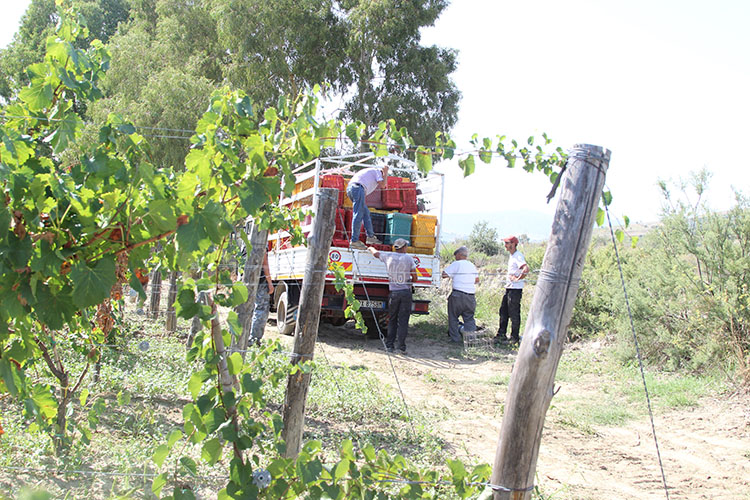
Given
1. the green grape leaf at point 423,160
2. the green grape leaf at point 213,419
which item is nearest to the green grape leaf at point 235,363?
the green grape leaf at point 213,419

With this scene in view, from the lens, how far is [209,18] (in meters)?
20.1

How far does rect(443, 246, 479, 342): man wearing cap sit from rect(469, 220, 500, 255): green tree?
1870 cm

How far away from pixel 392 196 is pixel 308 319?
275 inches

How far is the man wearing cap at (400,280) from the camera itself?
9.24m

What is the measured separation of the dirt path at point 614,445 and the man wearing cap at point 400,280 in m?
1.73

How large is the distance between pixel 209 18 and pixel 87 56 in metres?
19.9

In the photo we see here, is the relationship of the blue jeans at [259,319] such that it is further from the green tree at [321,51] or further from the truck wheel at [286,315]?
the green tree at [321,51]

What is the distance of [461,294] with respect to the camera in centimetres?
1016

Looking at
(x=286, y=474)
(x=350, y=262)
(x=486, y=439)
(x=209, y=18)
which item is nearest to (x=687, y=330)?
(x=486, y=439)

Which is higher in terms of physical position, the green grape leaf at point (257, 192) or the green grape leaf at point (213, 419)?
the green grape leaf at point (257, 192)

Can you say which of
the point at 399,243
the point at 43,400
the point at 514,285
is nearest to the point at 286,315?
the point at 399,243

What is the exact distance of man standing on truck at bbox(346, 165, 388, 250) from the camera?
29.6 feet

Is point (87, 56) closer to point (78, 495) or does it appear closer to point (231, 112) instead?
point (231, 112)

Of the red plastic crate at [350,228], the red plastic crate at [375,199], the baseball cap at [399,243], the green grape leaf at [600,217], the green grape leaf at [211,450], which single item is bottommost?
the green grape leaf at [211,450]
